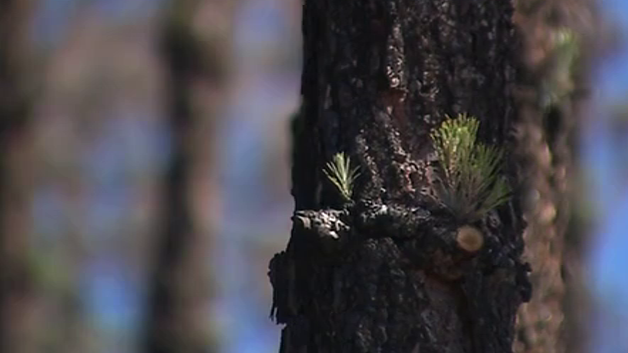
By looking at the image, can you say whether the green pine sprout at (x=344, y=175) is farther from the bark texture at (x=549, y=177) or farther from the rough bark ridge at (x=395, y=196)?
the bark texture at (x=549, y=177)

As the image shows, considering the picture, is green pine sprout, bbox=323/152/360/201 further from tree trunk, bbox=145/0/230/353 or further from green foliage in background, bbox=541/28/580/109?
tree trunk, bbox=145/0/230/353

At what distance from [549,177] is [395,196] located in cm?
173

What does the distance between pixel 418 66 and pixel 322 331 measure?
1.72ft

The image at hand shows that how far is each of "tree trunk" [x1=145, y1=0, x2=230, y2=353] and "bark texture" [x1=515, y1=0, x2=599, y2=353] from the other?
19.4ft

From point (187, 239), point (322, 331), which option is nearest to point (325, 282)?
point (322, 331)

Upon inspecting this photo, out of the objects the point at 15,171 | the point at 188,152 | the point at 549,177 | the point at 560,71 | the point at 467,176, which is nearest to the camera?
the point at 467,176

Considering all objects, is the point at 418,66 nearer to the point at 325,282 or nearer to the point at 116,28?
the point at 325,282

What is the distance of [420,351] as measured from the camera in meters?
2.60

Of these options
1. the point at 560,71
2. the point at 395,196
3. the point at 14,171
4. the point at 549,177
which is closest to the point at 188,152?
the point at 14,171

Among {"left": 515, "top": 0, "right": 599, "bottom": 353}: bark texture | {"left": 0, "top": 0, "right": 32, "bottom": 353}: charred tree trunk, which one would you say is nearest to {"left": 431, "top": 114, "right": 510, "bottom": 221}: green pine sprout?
{"left": 515, "top": 0, "right": 599, "bottom": 353}: bark texture

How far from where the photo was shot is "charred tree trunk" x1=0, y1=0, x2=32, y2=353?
9.94 m

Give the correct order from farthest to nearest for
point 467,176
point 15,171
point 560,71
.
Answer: point 15,171 < point 560,71 < point 467,176

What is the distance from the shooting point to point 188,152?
38.1 feet

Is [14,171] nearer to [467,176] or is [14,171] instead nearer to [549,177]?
[549,177]
